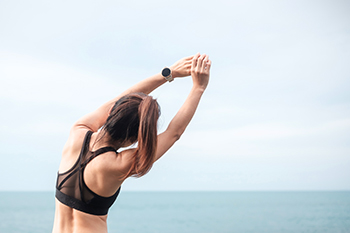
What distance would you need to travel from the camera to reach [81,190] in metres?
1.91

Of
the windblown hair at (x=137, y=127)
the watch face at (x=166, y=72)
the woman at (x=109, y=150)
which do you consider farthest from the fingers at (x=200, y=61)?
the windblown hair at (x=137, y=127)

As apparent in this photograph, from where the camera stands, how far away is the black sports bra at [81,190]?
6.26 feet

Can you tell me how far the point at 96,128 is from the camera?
2.19m

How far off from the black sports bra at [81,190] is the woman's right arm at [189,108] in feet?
0.91

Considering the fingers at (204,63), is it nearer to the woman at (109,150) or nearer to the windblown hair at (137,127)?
the woman at (109,150)

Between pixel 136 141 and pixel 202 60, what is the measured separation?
2.08 ft

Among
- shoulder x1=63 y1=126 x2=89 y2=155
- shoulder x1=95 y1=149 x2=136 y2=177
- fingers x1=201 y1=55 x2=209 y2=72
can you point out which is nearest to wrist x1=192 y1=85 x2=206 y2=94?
fingers x1=201 y1=55 x2=209 y2=72

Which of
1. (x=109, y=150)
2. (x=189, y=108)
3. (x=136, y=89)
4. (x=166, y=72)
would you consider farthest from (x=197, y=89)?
(x=109, y=150)

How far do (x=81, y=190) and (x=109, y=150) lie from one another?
0.91ft

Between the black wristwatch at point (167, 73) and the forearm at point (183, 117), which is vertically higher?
the black wristwatch at point (167, 73)

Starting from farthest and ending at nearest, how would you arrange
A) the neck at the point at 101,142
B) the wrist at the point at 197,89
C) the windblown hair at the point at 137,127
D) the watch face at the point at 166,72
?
the watch face at the point at 166,72
the wrist at the point at 197,89
the neck at the point at 101,142
the windblown hair at the point at 137,127

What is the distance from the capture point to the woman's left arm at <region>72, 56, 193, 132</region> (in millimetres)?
2133

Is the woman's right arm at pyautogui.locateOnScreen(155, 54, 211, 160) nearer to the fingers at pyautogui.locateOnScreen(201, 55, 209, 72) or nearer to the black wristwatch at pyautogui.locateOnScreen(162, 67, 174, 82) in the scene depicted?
the fingers at pyautogui.locateOnScreen(201, 55, 209, 72)

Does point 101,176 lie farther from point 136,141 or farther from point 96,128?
point 96,128
